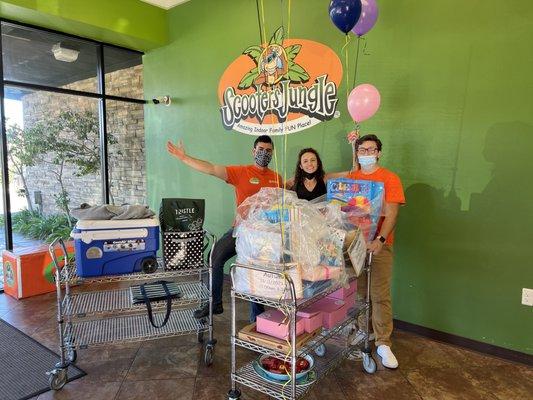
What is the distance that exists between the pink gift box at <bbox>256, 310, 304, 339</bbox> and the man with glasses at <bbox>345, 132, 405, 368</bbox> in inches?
29.4

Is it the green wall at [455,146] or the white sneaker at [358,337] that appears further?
the green wall at [455,146]

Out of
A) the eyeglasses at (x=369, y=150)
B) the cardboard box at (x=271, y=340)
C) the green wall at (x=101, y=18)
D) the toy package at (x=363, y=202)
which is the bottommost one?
the cardboard box at (x=271, y=340)

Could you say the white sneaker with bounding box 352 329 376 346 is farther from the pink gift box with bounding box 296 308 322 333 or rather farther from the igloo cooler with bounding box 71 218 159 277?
the igloo cooler with bounding box 71 218 159 277

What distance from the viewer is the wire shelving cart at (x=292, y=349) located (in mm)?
1649

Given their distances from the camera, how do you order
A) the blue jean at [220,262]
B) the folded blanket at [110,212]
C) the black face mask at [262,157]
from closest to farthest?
the folded blanket at [110,212] → the blue jean at [220,262] → the black face mask at [262,157]

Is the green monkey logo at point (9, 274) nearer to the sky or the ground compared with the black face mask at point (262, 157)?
nearer to the ground

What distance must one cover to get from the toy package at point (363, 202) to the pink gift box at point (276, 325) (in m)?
0.70

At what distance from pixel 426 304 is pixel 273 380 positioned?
153 centimetres

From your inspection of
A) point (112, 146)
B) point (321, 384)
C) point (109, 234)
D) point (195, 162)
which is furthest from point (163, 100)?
point (321, 384)

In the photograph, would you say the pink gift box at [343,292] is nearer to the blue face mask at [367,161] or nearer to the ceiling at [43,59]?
the blue face mask at [367,161]

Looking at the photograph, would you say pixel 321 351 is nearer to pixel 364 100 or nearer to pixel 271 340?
pixel 271 340

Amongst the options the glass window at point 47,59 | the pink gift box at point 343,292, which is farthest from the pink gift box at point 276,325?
the glass window at point 47,59

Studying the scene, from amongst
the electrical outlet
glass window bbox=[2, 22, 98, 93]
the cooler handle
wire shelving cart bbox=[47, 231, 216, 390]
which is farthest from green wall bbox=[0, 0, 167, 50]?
the electrical outlet

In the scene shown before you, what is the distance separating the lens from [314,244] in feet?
5.65
